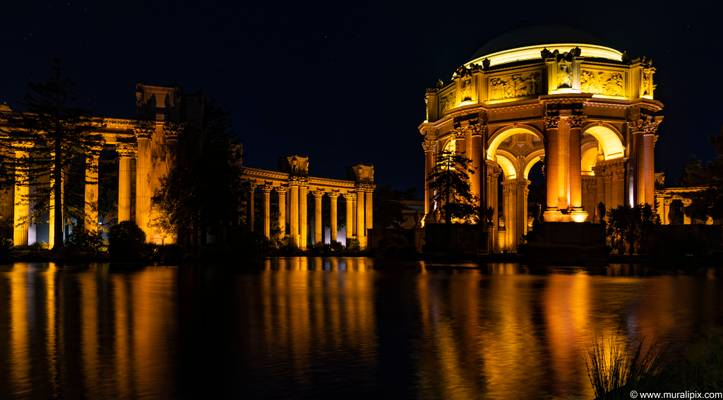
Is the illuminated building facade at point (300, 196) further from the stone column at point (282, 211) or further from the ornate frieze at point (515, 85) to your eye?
the ornate frieze at point (515, 85)

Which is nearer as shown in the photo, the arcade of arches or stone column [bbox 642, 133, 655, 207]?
the arcade of arches

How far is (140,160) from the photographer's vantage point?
43.2 m

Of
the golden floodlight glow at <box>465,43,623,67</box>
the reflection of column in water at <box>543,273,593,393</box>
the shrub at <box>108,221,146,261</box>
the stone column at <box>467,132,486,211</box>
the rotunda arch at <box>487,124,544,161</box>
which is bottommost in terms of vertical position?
the reflection of column in water at <box>543,273,593,393</box>

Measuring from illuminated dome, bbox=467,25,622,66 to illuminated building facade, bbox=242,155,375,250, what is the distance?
23.5 meters

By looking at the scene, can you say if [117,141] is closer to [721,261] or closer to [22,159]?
[22,159]

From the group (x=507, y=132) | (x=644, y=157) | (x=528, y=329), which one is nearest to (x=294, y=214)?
(x=507, y=132)

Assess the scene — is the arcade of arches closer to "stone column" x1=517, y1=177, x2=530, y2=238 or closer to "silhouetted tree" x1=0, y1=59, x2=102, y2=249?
"silhouetted tree" x1=0, y1=59, x2=102, y2=249

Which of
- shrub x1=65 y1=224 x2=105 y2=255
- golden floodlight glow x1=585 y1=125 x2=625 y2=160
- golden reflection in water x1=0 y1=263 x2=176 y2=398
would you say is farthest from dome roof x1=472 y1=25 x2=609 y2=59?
golden reflection in water x1=0 y1=263 x2=176 y2=398

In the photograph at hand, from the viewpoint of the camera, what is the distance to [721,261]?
122ft

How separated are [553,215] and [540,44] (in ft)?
46.6

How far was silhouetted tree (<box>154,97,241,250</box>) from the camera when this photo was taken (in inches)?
1615

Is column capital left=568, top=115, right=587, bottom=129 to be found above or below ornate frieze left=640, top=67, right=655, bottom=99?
below

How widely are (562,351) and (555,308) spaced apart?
537 cm

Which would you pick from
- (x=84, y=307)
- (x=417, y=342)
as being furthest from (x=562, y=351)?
(x=84, y=307)
